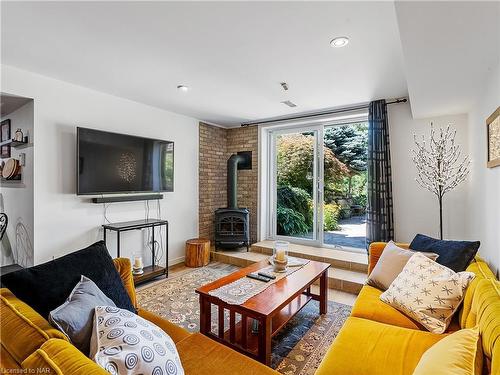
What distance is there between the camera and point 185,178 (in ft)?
13.6

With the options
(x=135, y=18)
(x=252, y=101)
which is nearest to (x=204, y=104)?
(x=252, y=101)

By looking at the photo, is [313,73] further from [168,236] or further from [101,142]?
[168,236]

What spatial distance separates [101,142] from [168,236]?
1.59 m

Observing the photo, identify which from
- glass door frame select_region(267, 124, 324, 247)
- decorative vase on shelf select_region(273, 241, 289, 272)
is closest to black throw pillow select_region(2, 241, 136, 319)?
decorative vase on shelf select_region(273, 241, 289, 272)

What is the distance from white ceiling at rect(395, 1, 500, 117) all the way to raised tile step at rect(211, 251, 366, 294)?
6.87 feet

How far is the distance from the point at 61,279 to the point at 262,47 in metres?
1.99

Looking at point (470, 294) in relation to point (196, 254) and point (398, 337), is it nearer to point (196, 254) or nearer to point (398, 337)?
point (398, 337)

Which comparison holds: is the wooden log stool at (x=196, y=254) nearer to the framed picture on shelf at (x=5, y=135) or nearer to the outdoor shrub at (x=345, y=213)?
the outdoor shrub at (x=345, y=213)

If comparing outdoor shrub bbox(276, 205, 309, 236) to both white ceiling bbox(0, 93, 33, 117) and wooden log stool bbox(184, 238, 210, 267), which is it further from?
white ceiling bbox(0, 93, 33, 117)

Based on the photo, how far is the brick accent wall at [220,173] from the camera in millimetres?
4469

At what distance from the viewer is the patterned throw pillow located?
0.87 metres

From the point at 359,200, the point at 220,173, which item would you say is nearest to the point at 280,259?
the point at 359,200

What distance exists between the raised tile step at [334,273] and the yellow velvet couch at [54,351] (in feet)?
7.20

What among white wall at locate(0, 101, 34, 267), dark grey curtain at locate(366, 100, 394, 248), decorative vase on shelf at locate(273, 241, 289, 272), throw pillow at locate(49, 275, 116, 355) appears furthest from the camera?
dark grey curtain at locate(366, 100, 394, 248)
